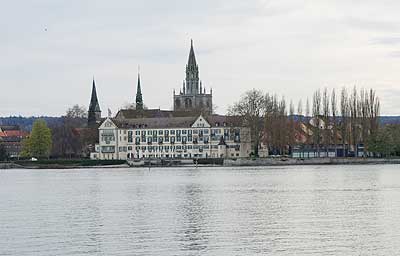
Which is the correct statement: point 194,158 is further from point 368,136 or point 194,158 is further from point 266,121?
point 368,136

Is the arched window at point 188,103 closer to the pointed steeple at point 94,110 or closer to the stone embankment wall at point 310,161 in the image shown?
the pointed steeple at point 94,110

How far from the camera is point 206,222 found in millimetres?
32812

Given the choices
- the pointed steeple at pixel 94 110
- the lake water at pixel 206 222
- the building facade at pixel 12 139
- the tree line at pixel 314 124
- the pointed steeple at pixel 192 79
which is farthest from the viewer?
the building facade at pixel 12 139

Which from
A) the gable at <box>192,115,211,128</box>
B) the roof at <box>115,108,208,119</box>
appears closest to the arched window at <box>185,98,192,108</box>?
the roof at <box>115,108,208,119</box>

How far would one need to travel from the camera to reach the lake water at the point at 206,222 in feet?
85.0

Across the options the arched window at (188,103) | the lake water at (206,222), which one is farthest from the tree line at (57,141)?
the lake water at (206,222)

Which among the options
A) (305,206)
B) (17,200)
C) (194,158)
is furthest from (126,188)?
(194,158)

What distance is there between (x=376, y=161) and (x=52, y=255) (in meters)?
84.8

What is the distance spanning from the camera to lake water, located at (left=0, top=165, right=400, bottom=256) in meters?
25.9

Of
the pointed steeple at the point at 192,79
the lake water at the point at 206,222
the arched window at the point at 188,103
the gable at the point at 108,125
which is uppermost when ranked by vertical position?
the pointed steeple at the point at 192,79

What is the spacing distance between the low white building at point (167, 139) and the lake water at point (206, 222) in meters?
71.6

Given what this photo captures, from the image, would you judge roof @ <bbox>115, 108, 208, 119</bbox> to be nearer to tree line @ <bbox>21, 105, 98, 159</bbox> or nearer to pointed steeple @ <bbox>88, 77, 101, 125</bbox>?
tree line @ <bbox>21, 105, 98, 159</bbox>

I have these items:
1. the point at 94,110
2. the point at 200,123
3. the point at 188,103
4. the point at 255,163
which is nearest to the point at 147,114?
the point at 94,110

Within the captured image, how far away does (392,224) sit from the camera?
31.1 meters
